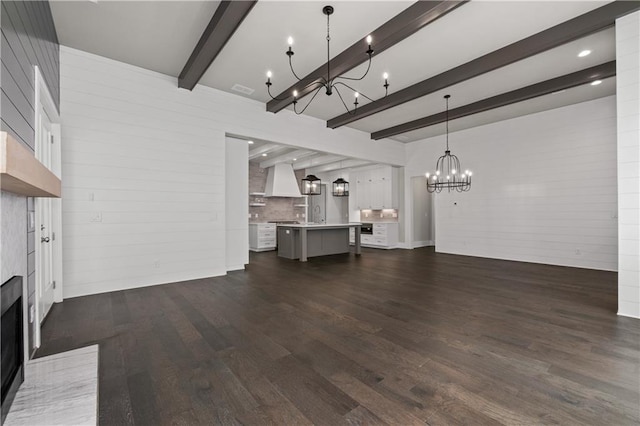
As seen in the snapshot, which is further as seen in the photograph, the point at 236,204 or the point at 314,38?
the point at 236,204

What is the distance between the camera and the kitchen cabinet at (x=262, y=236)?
8672 mm

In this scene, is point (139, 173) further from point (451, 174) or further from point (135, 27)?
point (451, 174)

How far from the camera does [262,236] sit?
875cm

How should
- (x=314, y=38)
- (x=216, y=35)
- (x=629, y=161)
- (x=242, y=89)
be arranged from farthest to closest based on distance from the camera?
1. (x=242, y=89)
2. (x=314, y=38)
3. (x=216, y=35)
4. (x=629, y=161)

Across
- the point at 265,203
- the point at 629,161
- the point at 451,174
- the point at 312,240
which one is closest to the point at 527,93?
the point at 629,161

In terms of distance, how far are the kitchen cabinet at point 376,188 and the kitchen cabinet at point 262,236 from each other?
128 inches

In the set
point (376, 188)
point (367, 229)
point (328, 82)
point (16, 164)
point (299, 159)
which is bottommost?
point (367, 229)

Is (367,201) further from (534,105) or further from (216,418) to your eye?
(216,418)

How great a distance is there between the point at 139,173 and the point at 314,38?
321 centimetres

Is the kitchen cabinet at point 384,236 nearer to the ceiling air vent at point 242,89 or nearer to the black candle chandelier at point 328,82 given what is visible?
the black candle chandelier at point 328,82

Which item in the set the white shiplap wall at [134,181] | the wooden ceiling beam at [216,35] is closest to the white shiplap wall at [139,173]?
the white shiplap wall at [134,181]

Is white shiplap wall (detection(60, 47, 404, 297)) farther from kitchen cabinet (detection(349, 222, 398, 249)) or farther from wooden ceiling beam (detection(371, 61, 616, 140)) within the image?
kitchen cabinet (detection(349, 222, 398, 249))

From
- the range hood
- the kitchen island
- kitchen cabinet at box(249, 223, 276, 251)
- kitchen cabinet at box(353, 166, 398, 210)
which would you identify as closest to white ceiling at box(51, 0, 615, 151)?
the kitchen island

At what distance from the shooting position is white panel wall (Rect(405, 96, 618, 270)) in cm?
562
